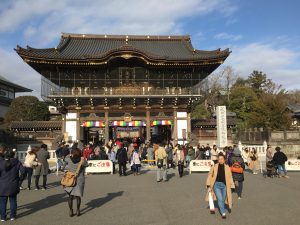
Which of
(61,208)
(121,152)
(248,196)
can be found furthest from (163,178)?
(61,208)

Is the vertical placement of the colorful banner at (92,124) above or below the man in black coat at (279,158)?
above

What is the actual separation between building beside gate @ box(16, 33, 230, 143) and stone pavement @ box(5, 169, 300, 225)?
15591mm

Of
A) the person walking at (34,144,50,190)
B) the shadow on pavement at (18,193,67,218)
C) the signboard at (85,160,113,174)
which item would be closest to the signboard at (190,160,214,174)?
the signboard at (85,160,113,174)

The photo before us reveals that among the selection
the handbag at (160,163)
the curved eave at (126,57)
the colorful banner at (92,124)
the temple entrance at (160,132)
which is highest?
the curved eave at (126,57)

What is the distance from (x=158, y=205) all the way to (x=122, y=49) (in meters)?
20.1

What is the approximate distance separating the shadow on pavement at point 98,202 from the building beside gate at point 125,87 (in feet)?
56.7

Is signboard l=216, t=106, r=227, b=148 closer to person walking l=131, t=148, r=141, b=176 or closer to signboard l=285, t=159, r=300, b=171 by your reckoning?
signboard l=285, t=159, r=300, b=171

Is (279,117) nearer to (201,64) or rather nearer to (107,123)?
(201,64)

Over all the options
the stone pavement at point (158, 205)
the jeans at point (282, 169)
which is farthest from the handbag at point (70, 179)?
the jeans at point (282, 169)

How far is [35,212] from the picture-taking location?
866 centimetres

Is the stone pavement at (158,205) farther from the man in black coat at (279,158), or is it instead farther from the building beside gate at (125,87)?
the building beside gate at (125,87)

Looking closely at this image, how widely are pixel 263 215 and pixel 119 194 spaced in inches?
203

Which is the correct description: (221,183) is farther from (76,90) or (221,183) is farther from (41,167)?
(76,90)

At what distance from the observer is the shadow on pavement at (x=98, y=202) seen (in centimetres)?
893
